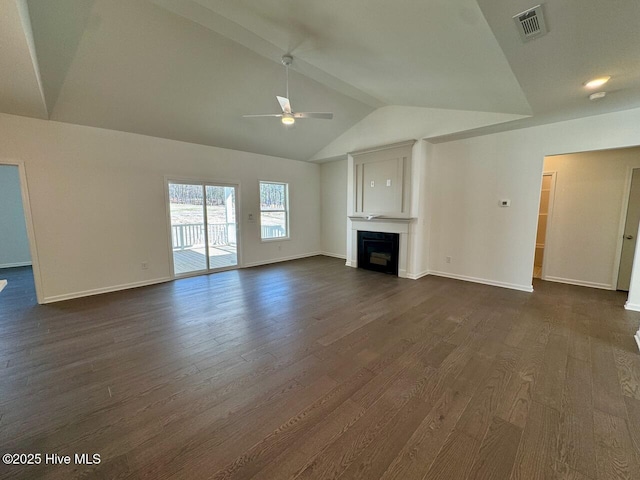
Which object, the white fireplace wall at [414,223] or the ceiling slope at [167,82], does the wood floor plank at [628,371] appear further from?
the ceiling slope at [167,82]

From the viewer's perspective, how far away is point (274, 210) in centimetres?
671

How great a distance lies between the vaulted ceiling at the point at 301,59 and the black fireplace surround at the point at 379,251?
241 cm

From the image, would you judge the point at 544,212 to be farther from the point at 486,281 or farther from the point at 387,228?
the point at 387,228

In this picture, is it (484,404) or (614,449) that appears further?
(484,404)

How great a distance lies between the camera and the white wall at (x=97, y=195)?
12.3ft

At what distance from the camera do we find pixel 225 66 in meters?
3.44

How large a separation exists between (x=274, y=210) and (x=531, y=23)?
564cm

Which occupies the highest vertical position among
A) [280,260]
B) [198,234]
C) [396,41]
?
[396,41]

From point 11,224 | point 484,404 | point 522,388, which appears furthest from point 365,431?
point 11,224

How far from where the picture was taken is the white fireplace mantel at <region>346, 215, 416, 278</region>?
517 centimetres

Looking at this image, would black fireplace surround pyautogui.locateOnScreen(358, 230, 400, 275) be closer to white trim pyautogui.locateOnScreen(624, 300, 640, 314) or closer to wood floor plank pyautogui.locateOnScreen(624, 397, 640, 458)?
white trim pyautogui.locateOnScreen(624, 300, 640, 314)

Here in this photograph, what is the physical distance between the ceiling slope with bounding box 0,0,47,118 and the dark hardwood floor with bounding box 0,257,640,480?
2711 mm

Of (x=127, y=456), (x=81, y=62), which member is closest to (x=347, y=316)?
(x=127, y=456)

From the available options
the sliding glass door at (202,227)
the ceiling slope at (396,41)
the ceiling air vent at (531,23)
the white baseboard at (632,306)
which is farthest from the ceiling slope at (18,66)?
the white baseboard at (632,306)
